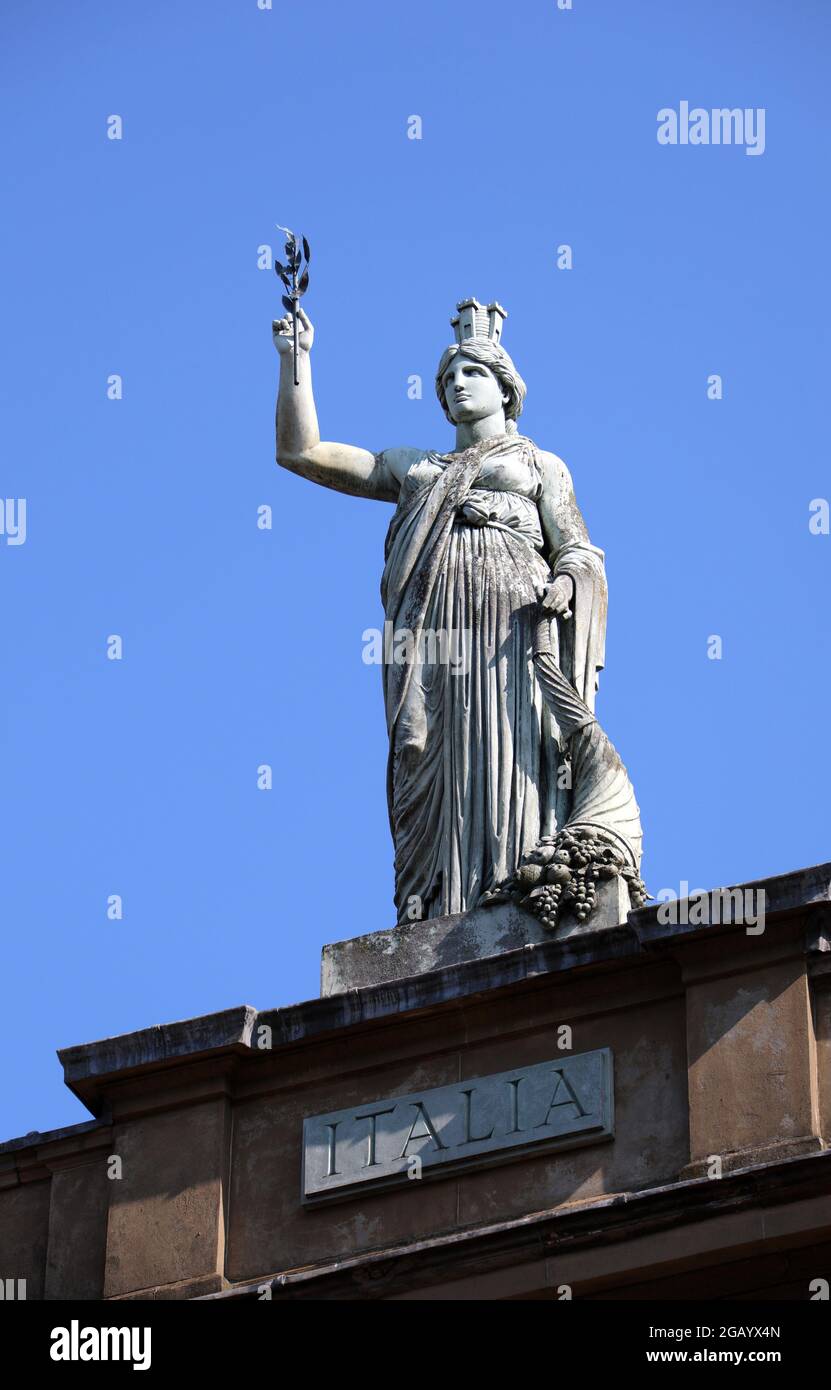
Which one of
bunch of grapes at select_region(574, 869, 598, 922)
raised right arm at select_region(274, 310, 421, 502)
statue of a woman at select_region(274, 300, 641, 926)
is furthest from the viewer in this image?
raised right arm at select_region(274, 310, 421, 502)

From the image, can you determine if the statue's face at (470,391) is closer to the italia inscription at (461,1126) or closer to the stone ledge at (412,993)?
the stone ledge at (412,993)

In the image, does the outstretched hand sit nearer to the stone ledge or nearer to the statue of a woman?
the statue of a woman

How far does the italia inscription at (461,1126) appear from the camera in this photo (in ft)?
68.0

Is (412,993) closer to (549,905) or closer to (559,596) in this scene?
(549,905)

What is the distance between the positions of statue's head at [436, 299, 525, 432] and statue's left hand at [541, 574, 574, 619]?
1.60 m

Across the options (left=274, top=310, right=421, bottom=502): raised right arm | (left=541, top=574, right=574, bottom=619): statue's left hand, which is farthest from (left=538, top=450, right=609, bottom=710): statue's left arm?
(left=274, top=310, right=421, bottom=502): raised right arm

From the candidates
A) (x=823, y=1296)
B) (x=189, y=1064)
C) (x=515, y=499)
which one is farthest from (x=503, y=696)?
(x=823, y=1296)

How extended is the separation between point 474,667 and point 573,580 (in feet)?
2.74

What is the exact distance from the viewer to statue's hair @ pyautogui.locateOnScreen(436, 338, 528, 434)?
2433 centimetres

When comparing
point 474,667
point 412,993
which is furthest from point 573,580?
point 412,993

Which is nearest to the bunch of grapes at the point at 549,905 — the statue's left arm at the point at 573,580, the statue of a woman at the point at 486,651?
the statue of a woman at the point at 486,651
